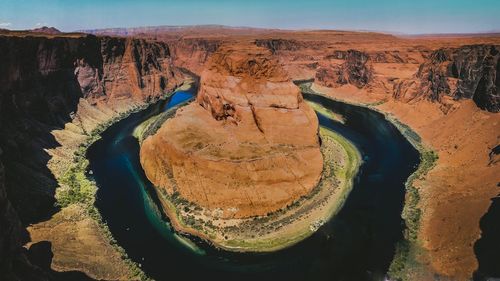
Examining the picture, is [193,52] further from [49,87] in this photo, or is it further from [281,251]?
[281,251]

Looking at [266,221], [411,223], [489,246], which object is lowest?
[266,221]

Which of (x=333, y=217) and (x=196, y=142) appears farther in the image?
(x=196, y=142)

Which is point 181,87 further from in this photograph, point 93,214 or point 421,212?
point 421,212

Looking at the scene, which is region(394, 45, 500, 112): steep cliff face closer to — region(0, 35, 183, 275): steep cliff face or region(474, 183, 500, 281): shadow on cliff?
region(474, 183, 500, 281): shadow on cliff

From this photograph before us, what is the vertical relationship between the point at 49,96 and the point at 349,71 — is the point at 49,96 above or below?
below

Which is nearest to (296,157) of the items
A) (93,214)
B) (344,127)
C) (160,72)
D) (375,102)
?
(93,214)

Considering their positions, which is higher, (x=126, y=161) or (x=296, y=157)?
(x=296, y=157)

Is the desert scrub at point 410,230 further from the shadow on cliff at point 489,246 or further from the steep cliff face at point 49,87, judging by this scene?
the steep cliff face at point 49,87

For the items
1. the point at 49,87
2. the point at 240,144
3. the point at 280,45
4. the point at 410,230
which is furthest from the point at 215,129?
the point at 280,45
